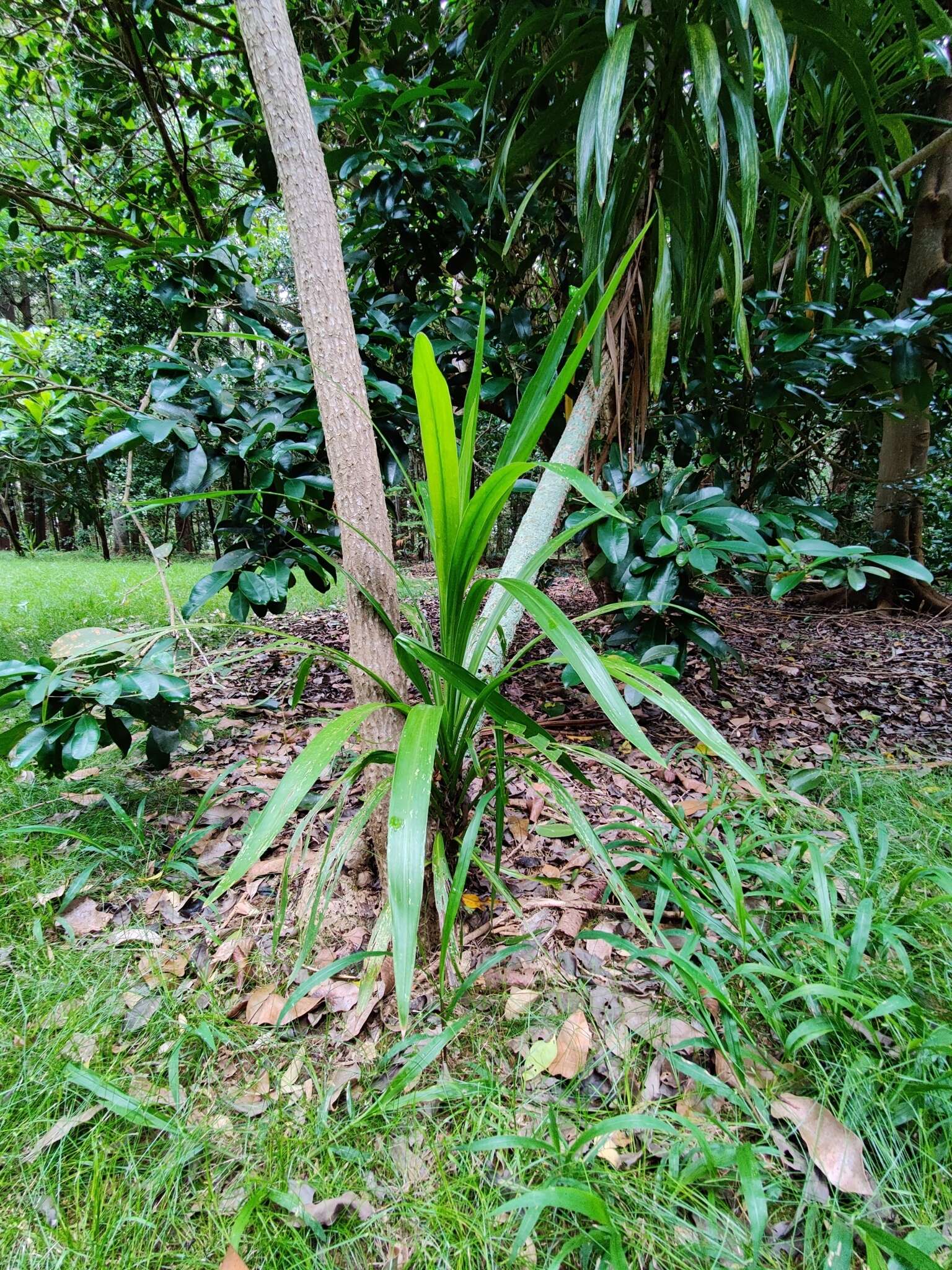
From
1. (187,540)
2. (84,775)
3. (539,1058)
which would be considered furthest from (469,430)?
(187,540)

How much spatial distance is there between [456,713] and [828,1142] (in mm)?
588

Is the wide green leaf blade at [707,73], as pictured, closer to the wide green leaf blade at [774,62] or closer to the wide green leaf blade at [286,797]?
the wide green leaf blade at [774,62]

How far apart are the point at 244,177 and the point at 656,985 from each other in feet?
10.5

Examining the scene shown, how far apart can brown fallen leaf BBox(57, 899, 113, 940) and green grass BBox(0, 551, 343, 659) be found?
0.55 m

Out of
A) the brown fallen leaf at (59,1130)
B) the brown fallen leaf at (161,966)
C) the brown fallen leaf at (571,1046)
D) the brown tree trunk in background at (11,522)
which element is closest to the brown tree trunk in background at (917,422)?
the brown fallen leaf at (571,1046)

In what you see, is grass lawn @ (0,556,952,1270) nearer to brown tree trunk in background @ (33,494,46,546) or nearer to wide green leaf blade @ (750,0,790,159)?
wide green leaf blade @ (750,0,790,159)

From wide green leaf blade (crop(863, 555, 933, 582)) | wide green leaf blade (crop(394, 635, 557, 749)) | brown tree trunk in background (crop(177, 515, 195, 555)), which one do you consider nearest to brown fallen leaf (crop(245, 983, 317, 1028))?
wide green leaf blade (crop(394, 635, 557, 749))

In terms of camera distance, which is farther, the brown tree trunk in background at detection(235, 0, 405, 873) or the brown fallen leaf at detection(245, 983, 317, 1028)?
the brown tree trunk in background at detection(235, 0, 405, 873)

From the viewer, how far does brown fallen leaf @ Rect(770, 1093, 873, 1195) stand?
49 centimetres

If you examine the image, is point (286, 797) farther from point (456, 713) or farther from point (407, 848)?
point (456, 713)

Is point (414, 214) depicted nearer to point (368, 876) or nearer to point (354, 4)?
point (354, 4)

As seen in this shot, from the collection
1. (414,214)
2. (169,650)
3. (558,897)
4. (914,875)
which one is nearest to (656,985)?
(558,897)

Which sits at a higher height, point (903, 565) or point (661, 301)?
point (661, 301)

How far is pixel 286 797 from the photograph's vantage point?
18.8 inches
